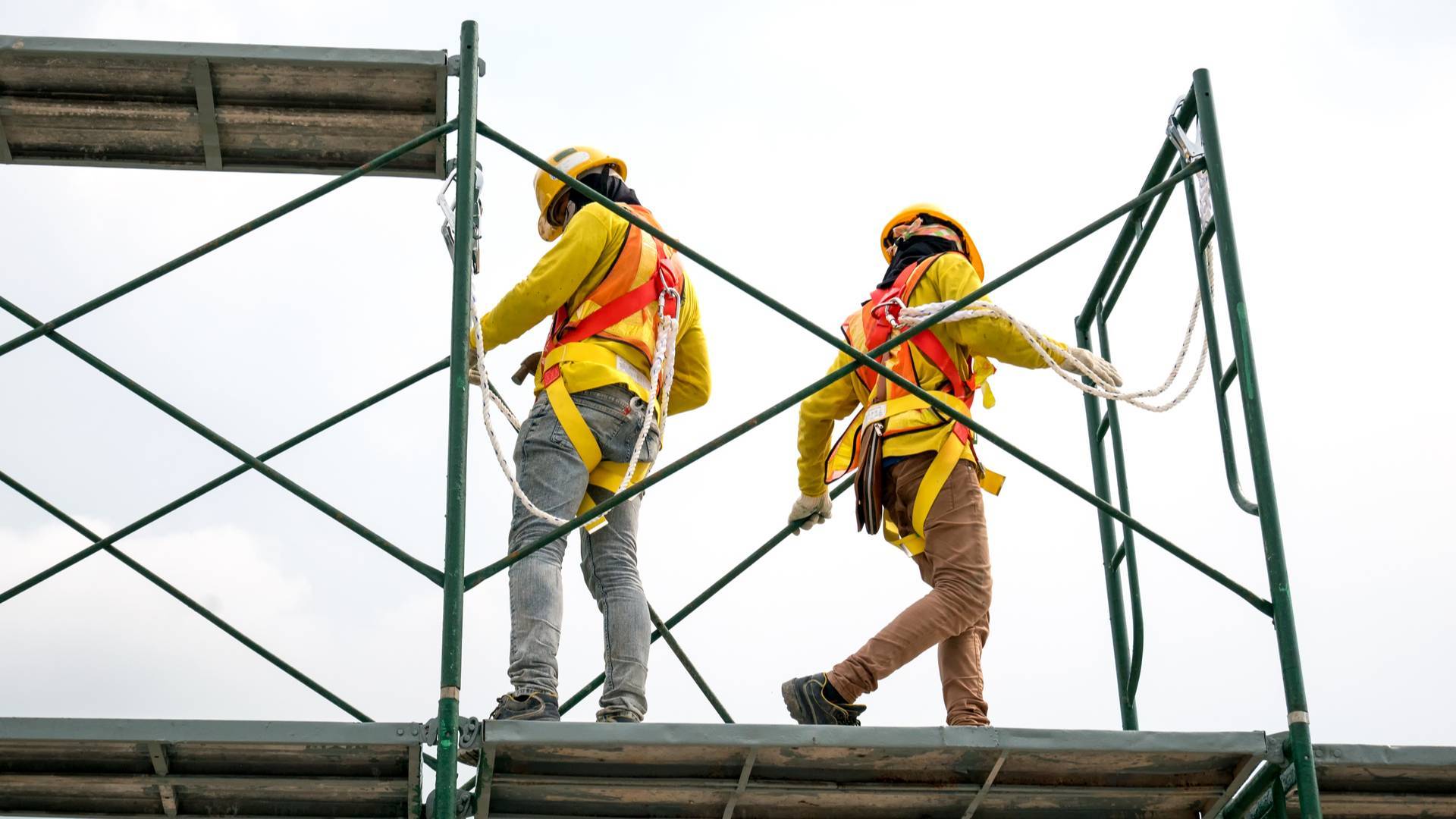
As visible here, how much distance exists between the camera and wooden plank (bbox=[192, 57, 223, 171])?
291 inches

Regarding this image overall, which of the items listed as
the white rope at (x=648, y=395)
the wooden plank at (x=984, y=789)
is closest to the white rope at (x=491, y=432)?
the white rope at (x=648, y=395)

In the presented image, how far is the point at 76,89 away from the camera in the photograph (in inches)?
299

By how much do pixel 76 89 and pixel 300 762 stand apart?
2.96 m

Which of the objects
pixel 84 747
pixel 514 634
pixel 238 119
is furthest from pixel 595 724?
pixel 238 119

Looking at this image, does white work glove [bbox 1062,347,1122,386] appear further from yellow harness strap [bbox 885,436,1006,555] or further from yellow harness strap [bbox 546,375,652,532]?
yellow harness strap [bbox 546,375,652,532]

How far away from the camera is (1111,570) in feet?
27.5

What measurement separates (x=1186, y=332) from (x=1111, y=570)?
4.66 feet

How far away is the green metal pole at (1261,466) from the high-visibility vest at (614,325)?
2.07 metres

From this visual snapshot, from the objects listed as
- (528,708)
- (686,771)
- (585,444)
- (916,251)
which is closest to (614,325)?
(585,444)

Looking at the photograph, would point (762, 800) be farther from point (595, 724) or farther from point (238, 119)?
point (238, 119)

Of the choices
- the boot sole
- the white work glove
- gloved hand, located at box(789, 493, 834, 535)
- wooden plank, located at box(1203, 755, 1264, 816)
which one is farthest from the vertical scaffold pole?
wooden plank, located at box(1203, 755, 1264, 816)

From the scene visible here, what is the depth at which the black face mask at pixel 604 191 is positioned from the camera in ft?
24.3

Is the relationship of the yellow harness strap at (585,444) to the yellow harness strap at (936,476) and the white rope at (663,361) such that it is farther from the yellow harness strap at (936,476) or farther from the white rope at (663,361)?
the yellow harness strap at (936,476)

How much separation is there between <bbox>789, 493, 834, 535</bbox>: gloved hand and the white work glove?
4.06ft
